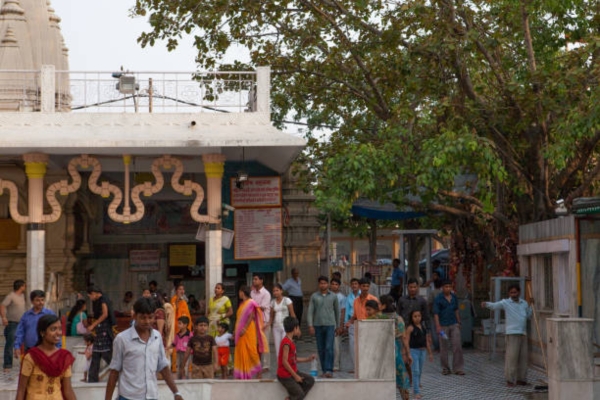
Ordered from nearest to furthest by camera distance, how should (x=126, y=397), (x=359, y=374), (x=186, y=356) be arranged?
1. (x=126, y=397)
2. (x=359, y=374)
3. (x=186, y=356)

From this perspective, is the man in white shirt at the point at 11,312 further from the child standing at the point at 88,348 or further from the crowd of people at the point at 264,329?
the child standing at the point at 88,348

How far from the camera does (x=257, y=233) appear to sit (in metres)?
19.5

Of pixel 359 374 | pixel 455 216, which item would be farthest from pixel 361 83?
pixel 359 374

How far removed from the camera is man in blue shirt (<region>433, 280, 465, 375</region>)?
16781 mm

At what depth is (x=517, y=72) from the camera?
722 inches

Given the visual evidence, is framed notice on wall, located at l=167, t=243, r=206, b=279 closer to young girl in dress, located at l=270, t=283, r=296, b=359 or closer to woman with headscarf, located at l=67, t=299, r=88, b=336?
woman with headscarf, located at l=67, t=299, r=88, b=336


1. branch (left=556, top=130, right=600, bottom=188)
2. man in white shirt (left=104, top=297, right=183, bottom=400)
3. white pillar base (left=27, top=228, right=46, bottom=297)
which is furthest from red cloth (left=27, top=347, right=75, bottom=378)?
branch (left=556, top=130, right=600, bottom=188)

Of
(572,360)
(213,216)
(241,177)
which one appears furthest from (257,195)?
(572,360)

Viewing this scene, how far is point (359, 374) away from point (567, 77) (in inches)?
278

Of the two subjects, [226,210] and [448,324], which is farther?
[226,210]

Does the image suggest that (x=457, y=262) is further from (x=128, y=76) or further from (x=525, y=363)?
(x=128, y=76)

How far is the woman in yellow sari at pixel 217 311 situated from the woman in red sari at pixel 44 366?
7808 millimetres

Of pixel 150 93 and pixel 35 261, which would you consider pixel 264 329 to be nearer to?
pixel 35 261

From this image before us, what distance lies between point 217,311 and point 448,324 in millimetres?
3765
